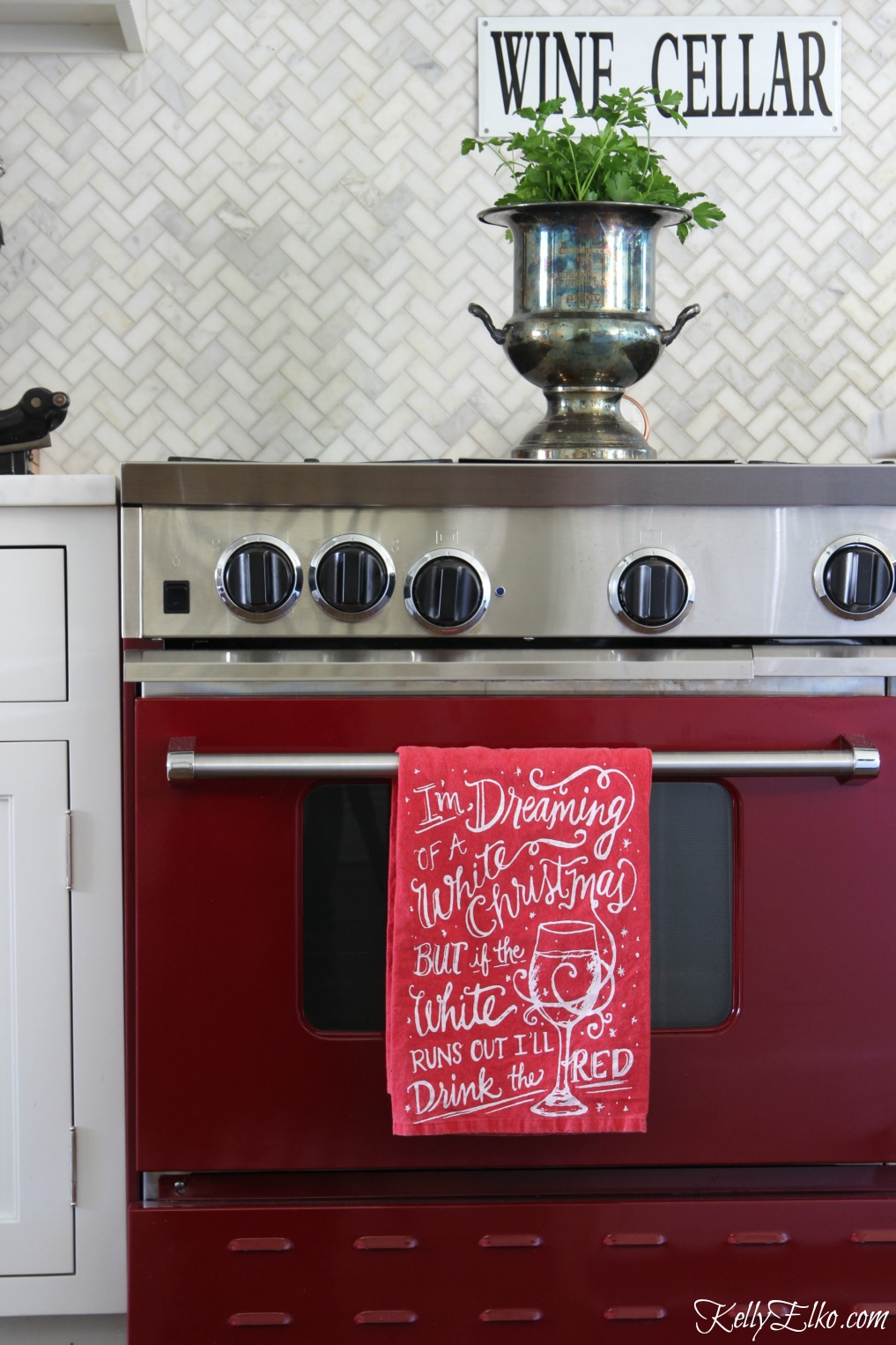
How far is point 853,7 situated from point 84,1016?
69.1 inches

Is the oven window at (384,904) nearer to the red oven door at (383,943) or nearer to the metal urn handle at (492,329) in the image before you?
the red oven door at (383,943)

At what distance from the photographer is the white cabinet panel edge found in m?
1.77

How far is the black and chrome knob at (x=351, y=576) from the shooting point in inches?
44.8

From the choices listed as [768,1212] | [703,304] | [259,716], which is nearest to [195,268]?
[703,304]

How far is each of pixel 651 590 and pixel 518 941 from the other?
13.5 inches

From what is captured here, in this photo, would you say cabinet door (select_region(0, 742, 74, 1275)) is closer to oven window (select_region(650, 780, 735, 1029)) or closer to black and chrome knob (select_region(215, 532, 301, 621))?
black and chrome knob (select_region(215, 532, 301, 621))

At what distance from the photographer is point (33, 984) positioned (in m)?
1.26

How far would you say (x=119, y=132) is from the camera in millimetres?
1826

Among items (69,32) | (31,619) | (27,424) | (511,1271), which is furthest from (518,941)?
(69,32)

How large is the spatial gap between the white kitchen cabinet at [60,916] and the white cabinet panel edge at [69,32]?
929 mm

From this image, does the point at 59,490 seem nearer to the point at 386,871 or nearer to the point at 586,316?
the point at 386,871

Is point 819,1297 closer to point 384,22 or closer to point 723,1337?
point 723,1337

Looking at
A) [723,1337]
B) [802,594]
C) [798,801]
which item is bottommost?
[723,1337]

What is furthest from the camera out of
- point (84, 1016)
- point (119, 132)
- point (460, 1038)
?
point (119, 132)
